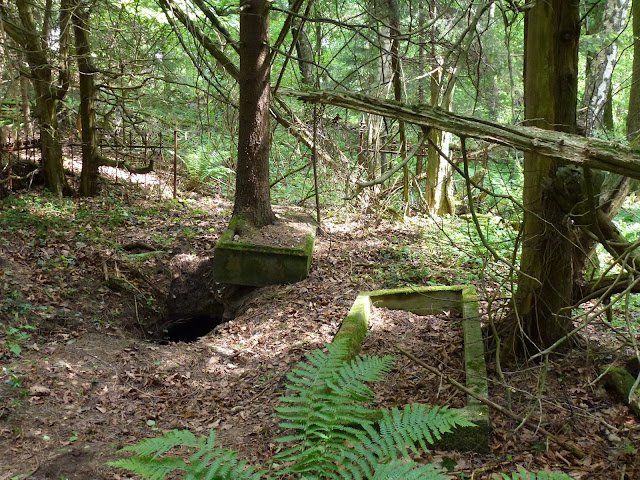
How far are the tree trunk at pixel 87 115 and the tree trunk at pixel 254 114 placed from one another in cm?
313

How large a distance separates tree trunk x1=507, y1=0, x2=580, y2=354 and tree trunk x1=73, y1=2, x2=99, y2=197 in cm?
763

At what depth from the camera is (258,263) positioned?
25.1 ft

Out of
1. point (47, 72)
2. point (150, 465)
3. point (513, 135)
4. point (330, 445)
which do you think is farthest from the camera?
point (47, 72)

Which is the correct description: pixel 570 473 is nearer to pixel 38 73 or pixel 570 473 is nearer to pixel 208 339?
pixel 208 339

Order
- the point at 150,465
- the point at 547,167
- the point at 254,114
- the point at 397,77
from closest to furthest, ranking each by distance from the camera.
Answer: the point at 150,465
the point at 547,167
the point at 254,114
the point at 397,77

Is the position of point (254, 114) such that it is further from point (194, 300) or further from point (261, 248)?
point (194, 300)

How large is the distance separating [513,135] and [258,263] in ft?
16.3

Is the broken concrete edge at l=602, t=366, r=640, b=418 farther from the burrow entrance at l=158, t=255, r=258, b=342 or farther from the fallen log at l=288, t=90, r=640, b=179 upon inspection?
the burrow entrance at l=158, t=255, r=258, b=342

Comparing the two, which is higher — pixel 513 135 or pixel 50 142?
pixel 50 142

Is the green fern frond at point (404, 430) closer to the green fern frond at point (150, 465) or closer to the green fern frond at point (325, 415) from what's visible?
the green fern frond at point (325, 415)

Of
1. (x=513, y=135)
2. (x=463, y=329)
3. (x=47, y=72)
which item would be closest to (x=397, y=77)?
(x=47, y=72)

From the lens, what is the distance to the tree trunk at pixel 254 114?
7.84 meters

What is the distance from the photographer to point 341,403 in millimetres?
3000

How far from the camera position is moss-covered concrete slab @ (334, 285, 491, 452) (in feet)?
12.1
